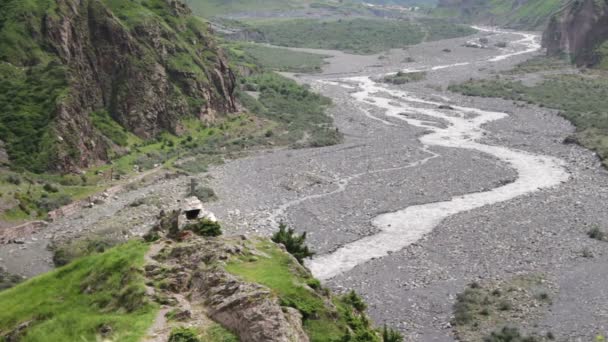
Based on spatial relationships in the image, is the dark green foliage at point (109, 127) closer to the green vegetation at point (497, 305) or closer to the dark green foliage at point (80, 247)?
the dark green foliage at point (80, 247)

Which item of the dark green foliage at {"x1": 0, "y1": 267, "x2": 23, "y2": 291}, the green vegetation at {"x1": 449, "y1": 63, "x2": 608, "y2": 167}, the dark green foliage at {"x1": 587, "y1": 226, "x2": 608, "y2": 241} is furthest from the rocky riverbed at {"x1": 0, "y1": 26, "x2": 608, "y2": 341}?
the green vegetation at {"x1": 449, "y1": 63, "x2": 608, "y2": 167}

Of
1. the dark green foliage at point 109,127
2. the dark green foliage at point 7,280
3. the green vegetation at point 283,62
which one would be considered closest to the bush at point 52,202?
the dark green foliage at point 7,280

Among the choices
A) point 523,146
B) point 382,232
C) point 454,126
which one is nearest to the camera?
point 382,232

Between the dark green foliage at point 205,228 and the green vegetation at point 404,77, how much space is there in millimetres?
123668

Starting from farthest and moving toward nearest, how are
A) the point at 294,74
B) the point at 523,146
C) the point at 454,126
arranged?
the point at 294,74 < the point at 454,126 < the point at 523,146

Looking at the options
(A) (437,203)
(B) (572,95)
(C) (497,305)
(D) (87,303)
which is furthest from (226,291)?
(B) (572,95)

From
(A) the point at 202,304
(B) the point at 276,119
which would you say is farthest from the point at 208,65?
(A) the point at 202,304

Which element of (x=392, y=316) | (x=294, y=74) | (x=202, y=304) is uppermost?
(x=202, y=304)

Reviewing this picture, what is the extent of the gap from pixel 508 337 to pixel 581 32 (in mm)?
153603

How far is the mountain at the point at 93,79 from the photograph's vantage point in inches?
2601

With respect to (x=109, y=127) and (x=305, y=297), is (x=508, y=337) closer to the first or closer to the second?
(x=305, y=297)

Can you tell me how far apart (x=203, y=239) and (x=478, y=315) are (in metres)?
16.9

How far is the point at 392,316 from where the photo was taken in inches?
1443

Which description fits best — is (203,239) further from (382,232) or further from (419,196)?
(419,196)
